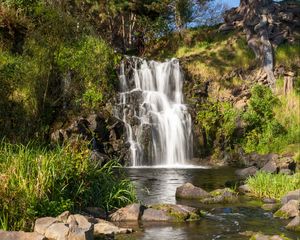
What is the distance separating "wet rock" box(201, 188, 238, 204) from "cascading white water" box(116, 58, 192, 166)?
492 inches

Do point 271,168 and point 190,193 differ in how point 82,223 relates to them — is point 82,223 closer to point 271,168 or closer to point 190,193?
point 190,193

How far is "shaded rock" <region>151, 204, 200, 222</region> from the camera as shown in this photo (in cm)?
1373

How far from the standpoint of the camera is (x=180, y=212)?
13.8 m

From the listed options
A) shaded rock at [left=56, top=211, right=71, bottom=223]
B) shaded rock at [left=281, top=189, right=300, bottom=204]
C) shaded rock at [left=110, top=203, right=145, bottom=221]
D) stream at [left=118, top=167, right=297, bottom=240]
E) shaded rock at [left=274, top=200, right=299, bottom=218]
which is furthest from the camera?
shaded rock at [left=281, top=189, right=300, bottom=204]

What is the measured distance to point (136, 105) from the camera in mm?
31797

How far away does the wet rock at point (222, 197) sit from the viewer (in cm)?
1650

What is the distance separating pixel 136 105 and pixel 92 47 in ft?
15.9

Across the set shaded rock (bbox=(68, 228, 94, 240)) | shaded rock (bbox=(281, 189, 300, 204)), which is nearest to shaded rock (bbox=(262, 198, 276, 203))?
shaded rock (bbox=(281, 189, 300, 204))

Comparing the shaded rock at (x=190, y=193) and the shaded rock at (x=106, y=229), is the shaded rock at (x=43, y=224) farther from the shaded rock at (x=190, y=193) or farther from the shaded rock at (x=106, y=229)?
the shaded rock at (x=190, y=193)

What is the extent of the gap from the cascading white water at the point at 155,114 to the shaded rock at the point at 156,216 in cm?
1577

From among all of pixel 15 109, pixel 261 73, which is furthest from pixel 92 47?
pixel 261 73

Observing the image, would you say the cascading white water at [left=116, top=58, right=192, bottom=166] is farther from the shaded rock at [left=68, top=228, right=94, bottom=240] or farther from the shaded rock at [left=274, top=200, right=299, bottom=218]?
the shaded rock at [left=68, top=228, right=94, bottom=240]

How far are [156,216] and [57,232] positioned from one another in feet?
11.3

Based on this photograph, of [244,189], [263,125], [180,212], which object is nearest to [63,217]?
[180,212]
